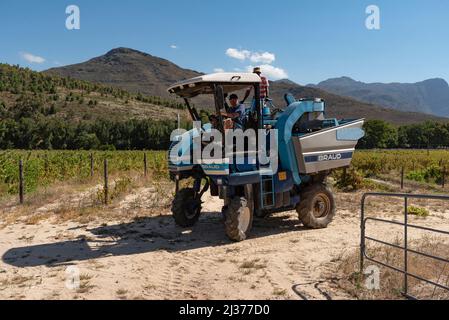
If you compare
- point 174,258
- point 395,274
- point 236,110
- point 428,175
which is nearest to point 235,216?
point 174,258

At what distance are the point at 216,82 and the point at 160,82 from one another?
509ft

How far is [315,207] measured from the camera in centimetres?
921

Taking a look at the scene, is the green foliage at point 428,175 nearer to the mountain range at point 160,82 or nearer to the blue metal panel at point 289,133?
the blue metal panel at point 289,133

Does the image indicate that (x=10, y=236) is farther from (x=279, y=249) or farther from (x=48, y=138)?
(x=48, y=138)

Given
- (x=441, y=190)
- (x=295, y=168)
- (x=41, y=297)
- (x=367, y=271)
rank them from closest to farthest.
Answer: (x=41, y=297) < (x=367, y=271) < (x=295, y=168) < (x=441, y=190)

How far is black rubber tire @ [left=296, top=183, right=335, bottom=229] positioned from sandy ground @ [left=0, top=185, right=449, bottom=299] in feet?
0.64

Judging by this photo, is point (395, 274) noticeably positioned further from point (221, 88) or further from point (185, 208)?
point (185, 208)

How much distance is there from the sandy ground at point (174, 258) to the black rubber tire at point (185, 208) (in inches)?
8.5

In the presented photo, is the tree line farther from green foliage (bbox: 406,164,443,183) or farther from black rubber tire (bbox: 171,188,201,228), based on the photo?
black rubber tire (bbox: 171,188,201,228)

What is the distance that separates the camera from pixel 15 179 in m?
16.1

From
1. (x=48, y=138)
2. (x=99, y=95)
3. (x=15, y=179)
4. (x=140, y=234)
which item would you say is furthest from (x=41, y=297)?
(x=99, y=95)

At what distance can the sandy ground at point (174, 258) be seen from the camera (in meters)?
5.39

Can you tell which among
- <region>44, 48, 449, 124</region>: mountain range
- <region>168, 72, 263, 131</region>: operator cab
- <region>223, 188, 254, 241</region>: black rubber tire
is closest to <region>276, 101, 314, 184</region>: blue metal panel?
<region>168, 72, 263, 131</region>: operator cab

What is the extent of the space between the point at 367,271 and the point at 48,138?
43359mm
